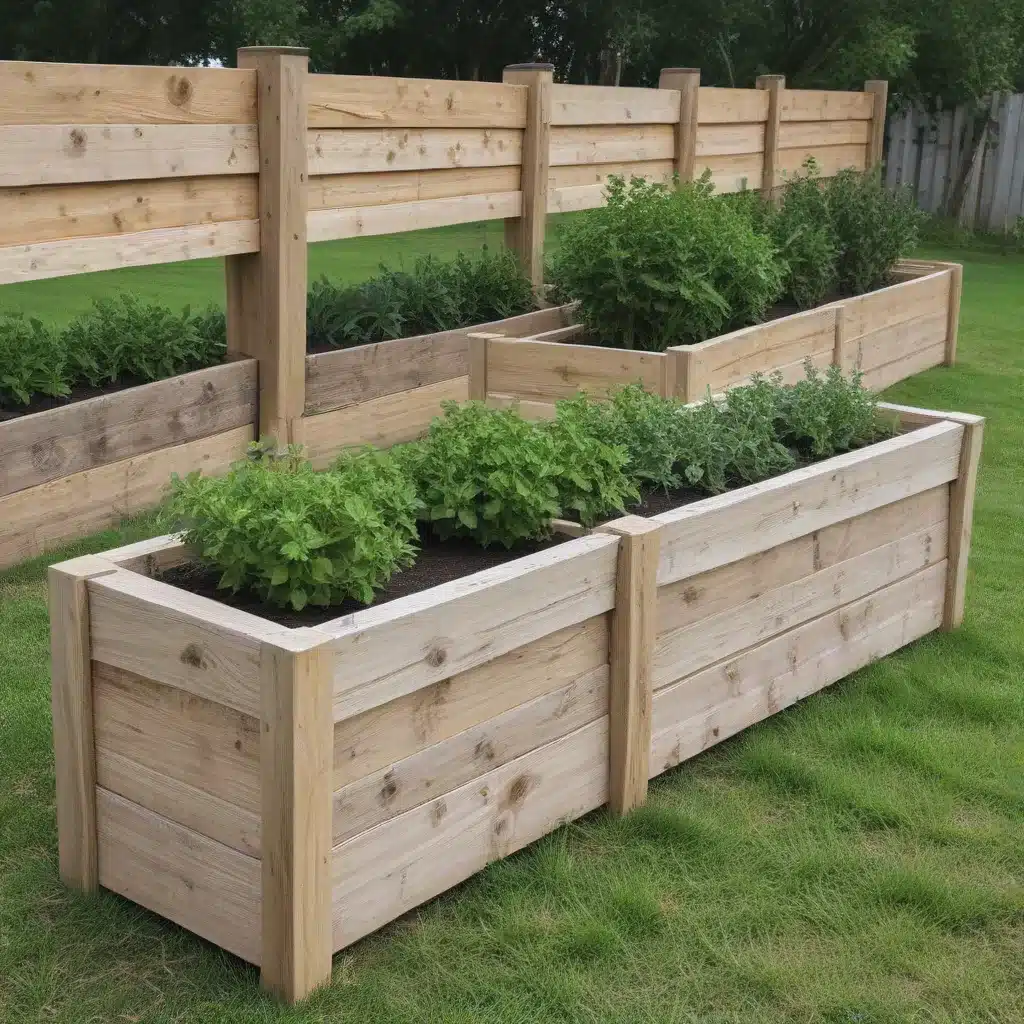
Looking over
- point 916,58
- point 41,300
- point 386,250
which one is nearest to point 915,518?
point 41,300

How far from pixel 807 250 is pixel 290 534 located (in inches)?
236

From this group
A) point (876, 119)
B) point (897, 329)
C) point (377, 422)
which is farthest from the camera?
point (876, 119)

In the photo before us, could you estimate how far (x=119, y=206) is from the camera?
574cm

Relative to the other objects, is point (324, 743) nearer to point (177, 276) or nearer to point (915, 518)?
point (915, 518)

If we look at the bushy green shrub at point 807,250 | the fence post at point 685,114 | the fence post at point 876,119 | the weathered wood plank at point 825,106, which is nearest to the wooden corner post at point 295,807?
the bushy green shrub at point 807,250

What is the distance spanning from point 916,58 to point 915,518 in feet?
51.8

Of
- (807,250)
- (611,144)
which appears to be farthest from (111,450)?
(807,250)

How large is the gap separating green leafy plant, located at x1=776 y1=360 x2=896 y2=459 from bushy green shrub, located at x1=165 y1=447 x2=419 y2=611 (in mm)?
1952

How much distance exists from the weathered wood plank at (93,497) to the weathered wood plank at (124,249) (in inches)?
32.5

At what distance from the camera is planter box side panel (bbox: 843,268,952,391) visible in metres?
8.25

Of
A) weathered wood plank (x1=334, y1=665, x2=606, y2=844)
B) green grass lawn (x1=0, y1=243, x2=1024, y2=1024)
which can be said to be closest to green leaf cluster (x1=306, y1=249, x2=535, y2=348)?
green grass lawn (x1=0, y1=243, x2=1024, y2=1024)

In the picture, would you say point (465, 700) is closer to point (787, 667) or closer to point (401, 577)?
point (401, 577)

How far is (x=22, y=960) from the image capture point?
3.09 meters

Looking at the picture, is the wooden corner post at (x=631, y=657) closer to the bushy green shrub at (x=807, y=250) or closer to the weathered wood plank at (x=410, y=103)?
the weathered wood plank at (x=410, y=103)
